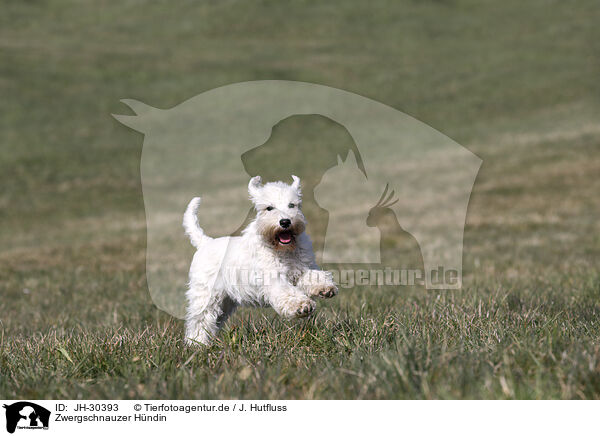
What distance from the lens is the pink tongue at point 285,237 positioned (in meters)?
4.28

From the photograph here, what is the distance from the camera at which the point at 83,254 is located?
15477mm

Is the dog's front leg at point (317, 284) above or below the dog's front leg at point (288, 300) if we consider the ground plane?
above

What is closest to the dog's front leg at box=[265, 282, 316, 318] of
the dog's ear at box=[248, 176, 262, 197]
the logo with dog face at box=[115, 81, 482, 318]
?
the dog's ear at box=[248, 176, 262, 197]

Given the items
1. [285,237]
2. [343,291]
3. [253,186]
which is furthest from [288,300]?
[343,291]

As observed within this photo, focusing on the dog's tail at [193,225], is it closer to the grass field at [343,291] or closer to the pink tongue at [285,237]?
the grass field at [343,291]

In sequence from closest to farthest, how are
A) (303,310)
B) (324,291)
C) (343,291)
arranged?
(303,310), (324,291), (343,291)

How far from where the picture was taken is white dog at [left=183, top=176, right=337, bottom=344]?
167 inches

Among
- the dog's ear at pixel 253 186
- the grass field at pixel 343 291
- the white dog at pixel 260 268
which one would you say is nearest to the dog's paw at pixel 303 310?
the white dog at pixel 260 268

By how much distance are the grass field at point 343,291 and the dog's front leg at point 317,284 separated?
360mm

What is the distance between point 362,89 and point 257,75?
8.05m

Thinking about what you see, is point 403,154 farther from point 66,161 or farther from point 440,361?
point 440,361

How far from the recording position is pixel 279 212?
167 inches

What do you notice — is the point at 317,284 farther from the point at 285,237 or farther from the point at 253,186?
the point at 253,186

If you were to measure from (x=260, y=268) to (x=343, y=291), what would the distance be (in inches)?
163
